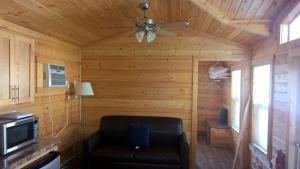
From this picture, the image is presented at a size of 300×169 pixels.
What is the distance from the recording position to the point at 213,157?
15.8ft

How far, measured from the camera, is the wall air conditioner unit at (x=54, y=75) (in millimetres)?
3418

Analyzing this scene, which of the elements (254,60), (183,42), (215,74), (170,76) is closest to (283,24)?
(254,60)

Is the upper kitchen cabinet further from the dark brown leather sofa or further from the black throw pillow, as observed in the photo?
the black throw pillow

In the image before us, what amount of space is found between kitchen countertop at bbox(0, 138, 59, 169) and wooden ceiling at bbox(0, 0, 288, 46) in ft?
4.97

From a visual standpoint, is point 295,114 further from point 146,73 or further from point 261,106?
point 146,73

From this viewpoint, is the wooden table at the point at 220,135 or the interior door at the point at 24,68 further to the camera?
the wooden table at the point at 220,135

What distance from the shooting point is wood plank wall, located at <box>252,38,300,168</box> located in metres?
2.60

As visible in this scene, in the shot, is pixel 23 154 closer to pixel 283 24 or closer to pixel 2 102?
pixel 2 102

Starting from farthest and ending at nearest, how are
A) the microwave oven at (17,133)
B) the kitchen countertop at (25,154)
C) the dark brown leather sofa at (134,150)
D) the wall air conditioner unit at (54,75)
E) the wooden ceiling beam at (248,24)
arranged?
the dark brown leather sofa at (134,150) < the wall air conditioner unit at (54,75) < the wooden ceiling beam at (248,24) < the microwave oven at (17,133) < the kitchen countertop at (25,154)

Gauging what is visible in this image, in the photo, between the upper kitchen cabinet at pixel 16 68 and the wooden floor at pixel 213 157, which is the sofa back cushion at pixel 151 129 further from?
the upper kitchen cabinet at pixel 16 68

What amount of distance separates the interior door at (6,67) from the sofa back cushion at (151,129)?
1.92 meters

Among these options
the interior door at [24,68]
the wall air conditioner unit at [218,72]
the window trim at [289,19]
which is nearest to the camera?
the window trim at [289,19]

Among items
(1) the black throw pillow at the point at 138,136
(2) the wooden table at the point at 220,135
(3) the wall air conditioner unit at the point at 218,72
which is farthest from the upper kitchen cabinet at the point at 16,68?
(3) the wall air conditioner unit at the point at 218,72

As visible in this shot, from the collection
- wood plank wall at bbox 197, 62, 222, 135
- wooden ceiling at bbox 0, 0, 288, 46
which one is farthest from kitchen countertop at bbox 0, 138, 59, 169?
wood plank wall at bbox 197, 62, 222, 135
